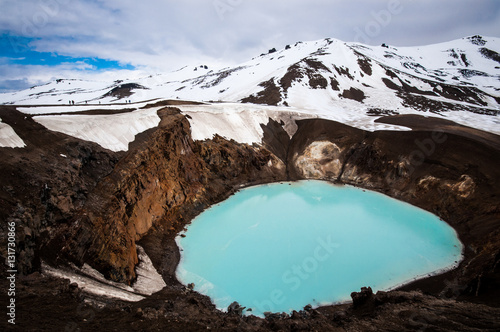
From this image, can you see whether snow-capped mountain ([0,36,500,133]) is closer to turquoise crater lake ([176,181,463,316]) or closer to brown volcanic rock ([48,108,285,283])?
brown volcanic rock ([48,108,285,283])

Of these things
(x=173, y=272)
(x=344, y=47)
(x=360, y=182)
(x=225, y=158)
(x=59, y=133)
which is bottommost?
(x=173, y=272)

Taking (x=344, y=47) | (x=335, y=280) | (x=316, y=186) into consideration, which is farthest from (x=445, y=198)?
(x=344, y=47)

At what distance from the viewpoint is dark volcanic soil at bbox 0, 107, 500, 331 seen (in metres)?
9.48

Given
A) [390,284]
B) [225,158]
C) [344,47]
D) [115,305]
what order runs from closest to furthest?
[115,305], [390,284], [225,158], [344,47]

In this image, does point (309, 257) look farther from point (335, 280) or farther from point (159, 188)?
point (159, 188)

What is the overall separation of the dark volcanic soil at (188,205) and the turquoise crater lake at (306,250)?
1.20m

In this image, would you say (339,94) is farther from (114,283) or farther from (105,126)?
(114,283)

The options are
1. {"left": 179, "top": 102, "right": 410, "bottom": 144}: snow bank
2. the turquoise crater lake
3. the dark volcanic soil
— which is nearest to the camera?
the dark volcanic soil

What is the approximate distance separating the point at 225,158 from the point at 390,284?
22.3m

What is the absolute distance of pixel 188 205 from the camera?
84.7 feet

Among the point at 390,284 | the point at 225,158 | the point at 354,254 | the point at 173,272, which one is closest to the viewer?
the point at 390,284

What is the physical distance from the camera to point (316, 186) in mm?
34062

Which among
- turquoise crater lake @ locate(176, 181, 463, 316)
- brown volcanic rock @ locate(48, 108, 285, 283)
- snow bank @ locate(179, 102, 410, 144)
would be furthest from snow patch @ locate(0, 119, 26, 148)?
snow bank @ locate(179, 102, 410, 144)

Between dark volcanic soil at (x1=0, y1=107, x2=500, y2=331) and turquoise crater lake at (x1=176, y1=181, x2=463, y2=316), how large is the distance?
47.3 inches
